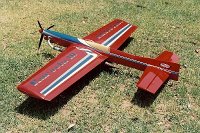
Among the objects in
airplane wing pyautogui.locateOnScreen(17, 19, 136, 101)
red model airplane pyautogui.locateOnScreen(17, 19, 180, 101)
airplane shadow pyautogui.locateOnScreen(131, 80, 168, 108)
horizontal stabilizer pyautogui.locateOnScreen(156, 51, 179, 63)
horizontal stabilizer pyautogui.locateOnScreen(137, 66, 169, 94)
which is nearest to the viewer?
airplane wing pyautogui.locateOnScreen(17, 19, 136, 101)

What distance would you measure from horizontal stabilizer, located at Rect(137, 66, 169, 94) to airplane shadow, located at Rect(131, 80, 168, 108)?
0.66m

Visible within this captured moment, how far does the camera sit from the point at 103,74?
43.7 feet

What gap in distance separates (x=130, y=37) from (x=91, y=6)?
401 cm

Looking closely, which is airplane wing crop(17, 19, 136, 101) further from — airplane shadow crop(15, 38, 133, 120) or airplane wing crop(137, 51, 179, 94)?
airplane wing crop(137, 51, 179, 94)

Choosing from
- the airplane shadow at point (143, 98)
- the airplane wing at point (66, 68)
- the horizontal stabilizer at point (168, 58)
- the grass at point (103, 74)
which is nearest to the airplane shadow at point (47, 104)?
the grass at point (103, 74)

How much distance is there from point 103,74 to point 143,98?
195 cm

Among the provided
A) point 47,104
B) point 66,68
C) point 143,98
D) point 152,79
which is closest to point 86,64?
point 66,68

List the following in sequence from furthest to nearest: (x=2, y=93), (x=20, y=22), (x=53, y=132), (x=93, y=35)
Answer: (x=20, y=22) → (x=93, y=35) → (x=2, y=93) → (x=53, y=132)

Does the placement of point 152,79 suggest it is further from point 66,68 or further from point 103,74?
point 66,68

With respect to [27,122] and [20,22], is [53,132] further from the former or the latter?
[20,22]

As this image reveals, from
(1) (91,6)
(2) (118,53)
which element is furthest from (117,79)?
(1) (91,6)

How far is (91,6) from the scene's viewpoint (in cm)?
1916

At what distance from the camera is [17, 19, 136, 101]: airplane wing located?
11039mm

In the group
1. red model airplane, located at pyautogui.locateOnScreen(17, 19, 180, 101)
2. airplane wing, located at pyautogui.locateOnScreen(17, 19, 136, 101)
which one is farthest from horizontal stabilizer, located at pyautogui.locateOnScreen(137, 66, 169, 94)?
airplane wing, located at pyautogui.locateOnScreen(17, 19, 136, 101)
